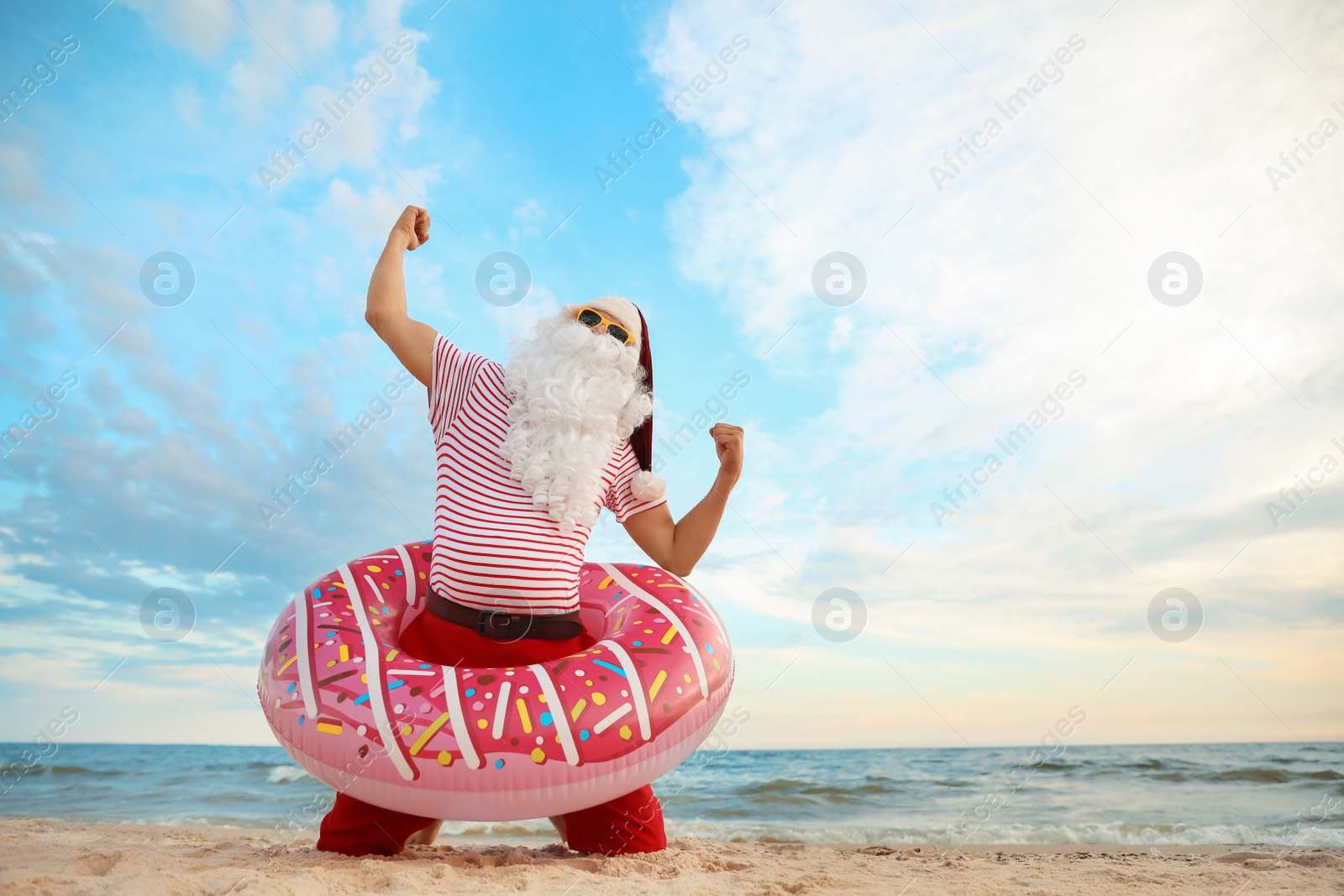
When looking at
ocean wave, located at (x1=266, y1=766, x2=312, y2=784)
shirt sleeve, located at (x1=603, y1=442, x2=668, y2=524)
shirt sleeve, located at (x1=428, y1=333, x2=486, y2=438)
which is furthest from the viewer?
ocean wave, located at (x1=266, y1=766, x2=312, y2=784)

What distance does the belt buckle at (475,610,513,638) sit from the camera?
93.5 inches

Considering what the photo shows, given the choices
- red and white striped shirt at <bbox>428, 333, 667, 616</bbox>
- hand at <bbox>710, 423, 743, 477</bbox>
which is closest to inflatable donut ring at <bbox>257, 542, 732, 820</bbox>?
red and white striped shirt at <bbox>428, 333, 667, 616</bbox>

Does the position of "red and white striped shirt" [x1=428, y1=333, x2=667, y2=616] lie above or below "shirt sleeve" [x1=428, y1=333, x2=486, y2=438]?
below

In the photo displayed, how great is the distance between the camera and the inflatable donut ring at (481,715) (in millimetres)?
2041

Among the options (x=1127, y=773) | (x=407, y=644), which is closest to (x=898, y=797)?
(x=1127, y=773)

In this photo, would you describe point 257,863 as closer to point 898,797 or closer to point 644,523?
point 644,523

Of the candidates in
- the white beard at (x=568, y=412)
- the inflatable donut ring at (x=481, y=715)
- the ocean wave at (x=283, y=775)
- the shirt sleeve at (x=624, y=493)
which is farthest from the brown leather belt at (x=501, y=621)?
the ocean wave at (x=283, y=775)

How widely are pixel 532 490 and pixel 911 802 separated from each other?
542 cm

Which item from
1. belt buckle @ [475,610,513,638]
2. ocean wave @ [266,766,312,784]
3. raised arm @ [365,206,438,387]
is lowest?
ocean wave @ [266,766,312,784]

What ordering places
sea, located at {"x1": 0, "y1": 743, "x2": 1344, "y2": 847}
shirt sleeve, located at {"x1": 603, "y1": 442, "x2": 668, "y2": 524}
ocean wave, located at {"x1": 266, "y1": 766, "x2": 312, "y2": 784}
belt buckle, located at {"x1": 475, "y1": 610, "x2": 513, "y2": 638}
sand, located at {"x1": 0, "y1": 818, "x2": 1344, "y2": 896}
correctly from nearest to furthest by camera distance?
sand, located at {"x1": 0, "y1": 818, "x2": 1344, "y2": 896}, belt buckle, located at {"x1": 475, "y1": 610, "x2": 513, "y2": 638}, shirt sleeve, located at {"x1": 603, "y1": 442, "x2": 668, "y2": 524}, sea, located at {"x1": 0, "y1": 743, "x2": 1344, "y2": 847}, ocean wave, located at {"x1": 266, "y1": 766, "x2": 312, "y2": 784}

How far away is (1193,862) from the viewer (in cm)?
339

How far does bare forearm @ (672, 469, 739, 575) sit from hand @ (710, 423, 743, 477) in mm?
21

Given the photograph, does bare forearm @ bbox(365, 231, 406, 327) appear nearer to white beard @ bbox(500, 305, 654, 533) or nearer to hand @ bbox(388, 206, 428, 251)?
hand @ bbox(388, 206, 428, 251)

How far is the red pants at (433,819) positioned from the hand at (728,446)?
2.84 feet
